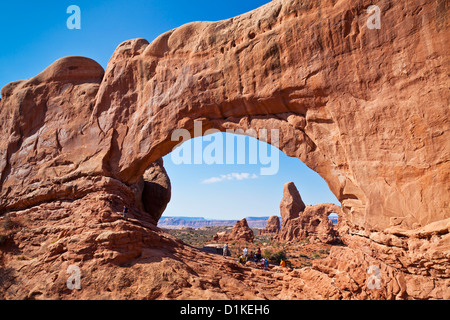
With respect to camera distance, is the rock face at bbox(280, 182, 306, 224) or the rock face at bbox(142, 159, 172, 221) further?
the rock face at bbox(280, 182, 306, 224)

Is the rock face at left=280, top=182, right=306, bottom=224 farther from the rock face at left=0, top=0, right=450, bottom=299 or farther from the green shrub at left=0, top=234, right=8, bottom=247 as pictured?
the green shrub at left=0, top=234, right=8, bottom=247

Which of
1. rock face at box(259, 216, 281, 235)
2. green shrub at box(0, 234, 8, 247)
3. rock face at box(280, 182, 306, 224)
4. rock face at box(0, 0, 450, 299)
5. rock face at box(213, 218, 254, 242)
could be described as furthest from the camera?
rock face at box(259, 216, 281, 235)

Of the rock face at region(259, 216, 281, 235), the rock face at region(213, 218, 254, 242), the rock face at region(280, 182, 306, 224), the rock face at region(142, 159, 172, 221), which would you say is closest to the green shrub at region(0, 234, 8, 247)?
the rock face at region(142, 159, 172, 221)

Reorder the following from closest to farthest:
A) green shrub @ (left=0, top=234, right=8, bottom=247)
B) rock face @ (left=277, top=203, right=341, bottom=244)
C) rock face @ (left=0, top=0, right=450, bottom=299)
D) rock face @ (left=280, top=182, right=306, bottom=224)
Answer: rock face @ (left=0, top=0, right=450, bottom=299) → green shrub @ (left=0, top=234, right=8, bottom=247) → rock face @ (left=277, top=203, right=341, bottom=244) → rock face @ (left=280, top=182, right=306, bottom=224)

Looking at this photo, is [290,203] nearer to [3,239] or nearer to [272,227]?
[272,227]

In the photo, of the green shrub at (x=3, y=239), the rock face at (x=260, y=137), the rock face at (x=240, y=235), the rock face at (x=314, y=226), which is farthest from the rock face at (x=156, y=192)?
the rock face at (x=314, y=226)

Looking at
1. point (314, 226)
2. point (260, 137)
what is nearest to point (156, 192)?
point (260, 137)
